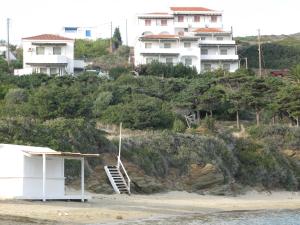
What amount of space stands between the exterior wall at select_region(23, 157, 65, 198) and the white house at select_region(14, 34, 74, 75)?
5476 centimetres

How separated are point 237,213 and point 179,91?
4125 cm

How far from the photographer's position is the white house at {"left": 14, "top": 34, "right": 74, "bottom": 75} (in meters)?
83.0

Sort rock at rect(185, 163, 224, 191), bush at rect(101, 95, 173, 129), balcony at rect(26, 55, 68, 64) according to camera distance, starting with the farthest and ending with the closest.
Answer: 1. balcony at rect(26, 55, 68, 64)
2. bush at rect(101, 95, 173, 129)
3. rock at rect(185, 163, 224, 191)

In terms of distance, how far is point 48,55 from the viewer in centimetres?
8325

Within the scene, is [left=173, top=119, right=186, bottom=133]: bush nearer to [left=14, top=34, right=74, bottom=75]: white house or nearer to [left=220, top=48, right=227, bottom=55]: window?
[left=14, top=34, right=74, bottom=75]: white house

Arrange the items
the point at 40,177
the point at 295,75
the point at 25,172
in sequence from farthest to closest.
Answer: the point at 295,75, the point at 40,177, the point at 25,172

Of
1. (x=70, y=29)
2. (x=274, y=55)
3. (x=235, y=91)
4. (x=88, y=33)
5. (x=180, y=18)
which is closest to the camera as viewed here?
(x=235, y=91)

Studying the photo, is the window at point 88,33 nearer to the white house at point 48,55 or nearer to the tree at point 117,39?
the tree at point 117,39

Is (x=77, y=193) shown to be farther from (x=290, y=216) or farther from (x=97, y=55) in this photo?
(x=97, y=55)

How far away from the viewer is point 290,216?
2920 cm

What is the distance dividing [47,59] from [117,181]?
169ft

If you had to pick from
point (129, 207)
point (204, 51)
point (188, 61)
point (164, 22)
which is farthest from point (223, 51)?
point (129, 207)

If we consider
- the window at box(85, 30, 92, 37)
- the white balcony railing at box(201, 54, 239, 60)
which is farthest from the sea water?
the window at box(85, 30, 92, 37)

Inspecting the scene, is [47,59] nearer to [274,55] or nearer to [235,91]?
[235,91]
